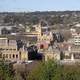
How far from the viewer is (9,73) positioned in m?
16.2

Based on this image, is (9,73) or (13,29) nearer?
(9,73)

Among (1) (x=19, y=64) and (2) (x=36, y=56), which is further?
(2) (x=36, y=56)

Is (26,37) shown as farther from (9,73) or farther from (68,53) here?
(9,73)

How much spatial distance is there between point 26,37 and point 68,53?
49.0ft

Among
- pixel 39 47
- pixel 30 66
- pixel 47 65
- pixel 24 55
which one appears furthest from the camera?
pixel 39 47

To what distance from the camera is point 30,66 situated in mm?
26375

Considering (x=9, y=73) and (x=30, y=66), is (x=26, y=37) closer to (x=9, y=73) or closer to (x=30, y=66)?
(x=30, y=66)

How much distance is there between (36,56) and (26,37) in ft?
55.5

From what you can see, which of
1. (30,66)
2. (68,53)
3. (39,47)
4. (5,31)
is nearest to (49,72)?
(30,66)

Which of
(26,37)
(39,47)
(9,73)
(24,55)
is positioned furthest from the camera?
(26,37)

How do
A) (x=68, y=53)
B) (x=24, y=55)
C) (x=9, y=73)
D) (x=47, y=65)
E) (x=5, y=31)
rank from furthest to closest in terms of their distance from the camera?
(x=5, y=31) < (x=68, y=53) < (x=24, y=55) < (x=47, y=65) < (x=9, y=73)

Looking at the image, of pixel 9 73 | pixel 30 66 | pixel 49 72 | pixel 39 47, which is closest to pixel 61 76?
pixel 49 72

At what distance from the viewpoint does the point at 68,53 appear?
34875 millimetres

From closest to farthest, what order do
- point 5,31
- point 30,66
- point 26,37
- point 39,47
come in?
point 30,66 < point 39,47 < point 26,37 < point 5,31
